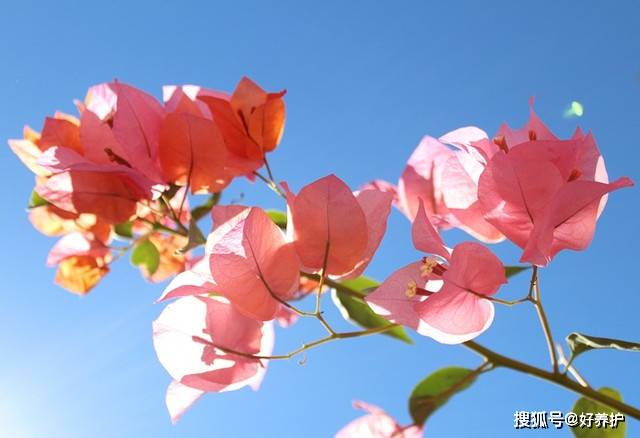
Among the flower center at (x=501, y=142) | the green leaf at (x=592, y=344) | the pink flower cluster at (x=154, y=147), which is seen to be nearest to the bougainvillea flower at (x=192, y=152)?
the pink flower cluster at (x=154, y=147)

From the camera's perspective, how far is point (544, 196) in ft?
1.91

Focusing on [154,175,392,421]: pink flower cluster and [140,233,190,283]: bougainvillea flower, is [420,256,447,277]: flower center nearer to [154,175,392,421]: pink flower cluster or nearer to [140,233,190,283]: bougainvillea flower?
[154,175,392,421]: pink flower cluster

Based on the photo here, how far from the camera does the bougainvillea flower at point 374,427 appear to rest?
647mm

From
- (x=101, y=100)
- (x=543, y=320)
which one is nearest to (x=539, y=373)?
(x=543, y=320)

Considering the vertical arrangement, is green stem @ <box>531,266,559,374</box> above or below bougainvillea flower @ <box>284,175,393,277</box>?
below

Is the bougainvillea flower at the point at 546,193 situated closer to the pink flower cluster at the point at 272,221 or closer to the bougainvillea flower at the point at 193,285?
the pink flower cluster at the point at 272,221

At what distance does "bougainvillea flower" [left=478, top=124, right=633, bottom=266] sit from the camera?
56 centimetres

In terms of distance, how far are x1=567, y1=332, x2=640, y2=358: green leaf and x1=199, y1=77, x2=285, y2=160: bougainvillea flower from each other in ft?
1.37

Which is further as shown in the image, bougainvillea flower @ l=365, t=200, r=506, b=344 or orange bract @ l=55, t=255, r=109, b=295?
orange bract @ l=55, t=255, r=109, b=295

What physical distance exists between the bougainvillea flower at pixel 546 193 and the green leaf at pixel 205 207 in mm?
463

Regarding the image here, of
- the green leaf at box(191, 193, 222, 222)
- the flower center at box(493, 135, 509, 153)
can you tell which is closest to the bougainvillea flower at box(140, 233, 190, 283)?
the green leaf at box(191, 193, 222, 222)

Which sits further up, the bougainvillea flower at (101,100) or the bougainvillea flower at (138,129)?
the bougainvillea flower at (101,100)

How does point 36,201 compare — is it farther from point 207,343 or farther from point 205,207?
point 207,343

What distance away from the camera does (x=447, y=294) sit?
1.82 feet
